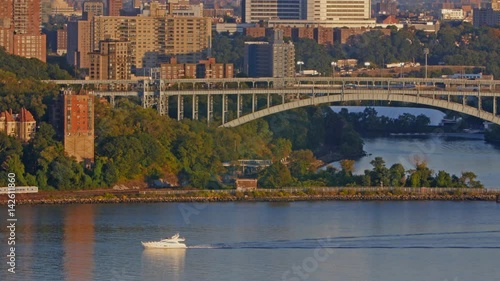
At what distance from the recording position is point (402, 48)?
2398 inches

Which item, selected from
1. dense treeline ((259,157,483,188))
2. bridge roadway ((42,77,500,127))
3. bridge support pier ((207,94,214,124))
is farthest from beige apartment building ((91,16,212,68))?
dense treeline ((259,157,483,188))

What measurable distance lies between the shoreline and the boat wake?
3.64 m

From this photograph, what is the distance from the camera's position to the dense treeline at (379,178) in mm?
29609

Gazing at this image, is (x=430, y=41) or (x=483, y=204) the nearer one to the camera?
(x=483, y=204)

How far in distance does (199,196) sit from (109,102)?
20.6ft

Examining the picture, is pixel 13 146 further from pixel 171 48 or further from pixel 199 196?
pixel 171 48

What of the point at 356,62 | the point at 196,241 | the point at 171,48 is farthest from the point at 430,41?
the point at 196,241

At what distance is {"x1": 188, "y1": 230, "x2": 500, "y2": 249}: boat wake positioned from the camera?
2444 centimetres

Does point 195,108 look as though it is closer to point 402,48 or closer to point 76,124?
point 76,124

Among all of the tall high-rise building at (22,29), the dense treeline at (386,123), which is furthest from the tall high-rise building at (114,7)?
the dense treeline at (386,123)

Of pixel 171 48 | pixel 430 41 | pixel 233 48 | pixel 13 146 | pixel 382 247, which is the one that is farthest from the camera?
pixel 430 41

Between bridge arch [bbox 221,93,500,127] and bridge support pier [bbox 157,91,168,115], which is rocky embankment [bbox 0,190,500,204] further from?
→ bridge support pier [bbox 157,91,168,115]

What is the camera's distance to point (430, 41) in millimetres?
63188

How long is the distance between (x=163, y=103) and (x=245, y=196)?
21.6 ft
